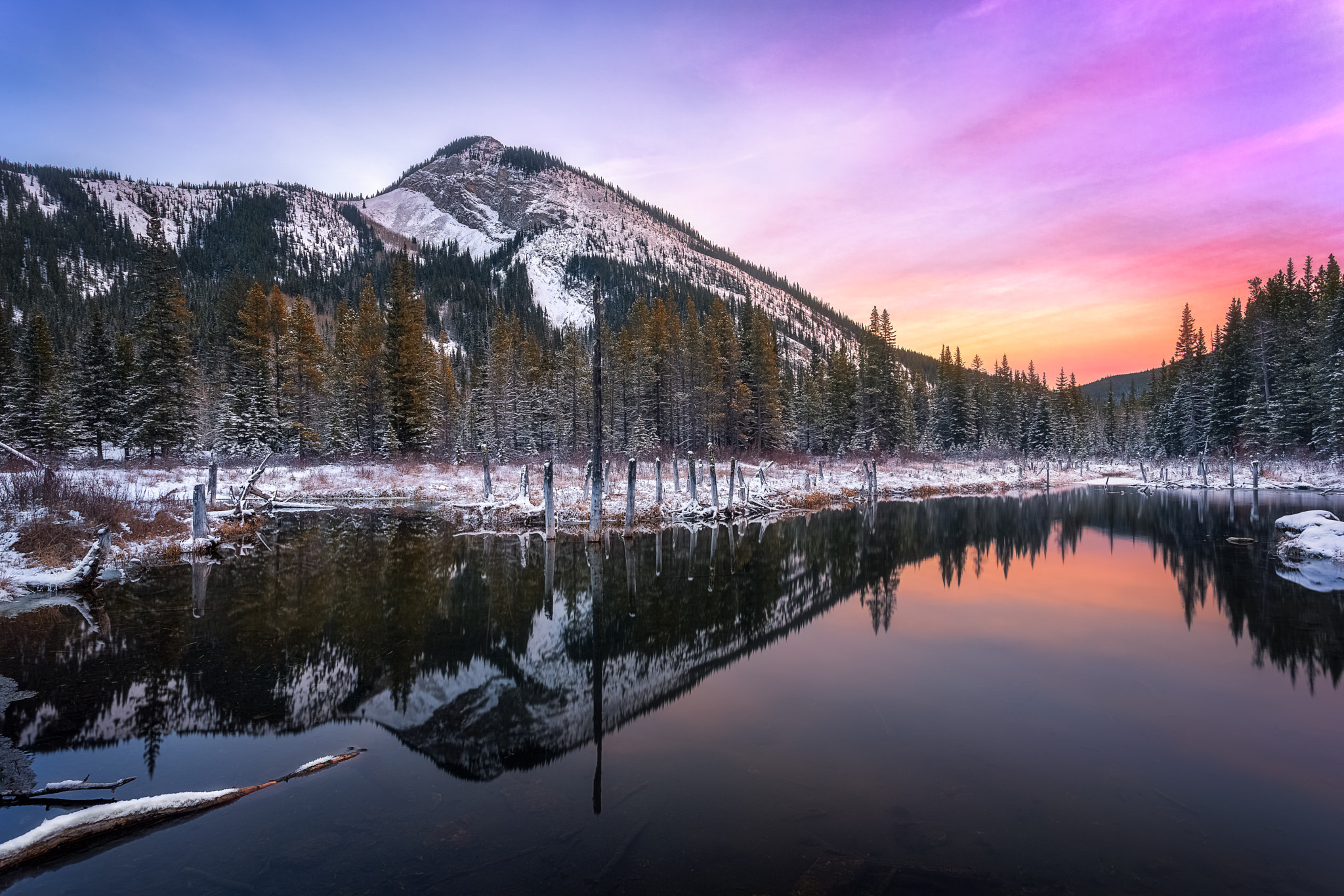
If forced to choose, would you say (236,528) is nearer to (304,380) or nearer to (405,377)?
(405,377)

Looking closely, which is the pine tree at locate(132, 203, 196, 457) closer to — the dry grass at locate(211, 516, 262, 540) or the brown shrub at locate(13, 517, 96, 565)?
the dry grass at locate(211, 516, 262, 540)

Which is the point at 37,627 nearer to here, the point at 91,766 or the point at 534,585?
the point at 91,766

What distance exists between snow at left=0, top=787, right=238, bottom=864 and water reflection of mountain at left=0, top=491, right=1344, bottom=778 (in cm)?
173

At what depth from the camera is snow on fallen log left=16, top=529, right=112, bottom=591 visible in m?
14.1

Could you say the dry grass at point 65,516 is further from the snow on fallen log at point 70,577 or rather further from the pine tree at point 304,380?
the pine tree at point 304,380

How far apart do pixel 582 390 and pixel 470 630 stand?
2411 inches

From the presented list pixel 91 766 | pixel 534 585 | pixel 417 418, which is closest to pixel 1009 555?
pixel 534 585

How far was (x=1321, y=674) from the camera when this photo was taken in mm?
10016

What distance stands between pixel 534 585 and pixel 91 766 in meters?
9.84

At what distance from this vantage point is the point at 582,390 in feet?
237

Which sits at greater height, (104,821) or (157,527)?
(157,527)

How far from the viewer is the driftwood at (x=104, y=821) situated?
4996 millimetres

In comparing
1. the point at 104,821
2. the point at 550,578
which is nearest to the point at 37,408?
the point at 550,578

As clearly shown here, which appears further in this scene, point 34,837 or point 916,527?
point 916,527
